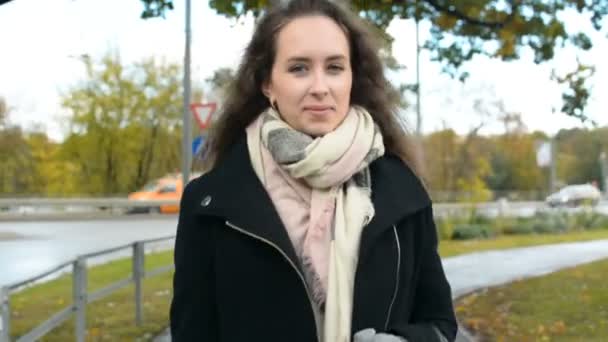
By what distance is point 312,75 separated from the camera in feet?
5.62

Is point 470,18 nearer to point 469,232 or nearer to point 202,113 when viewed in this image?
point 202,113

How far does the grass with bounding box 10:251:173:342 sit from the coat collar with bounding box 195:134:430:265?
233 cm

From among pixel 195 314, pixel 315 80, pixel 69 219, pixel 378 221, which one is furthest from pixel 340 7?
pixel 69 219

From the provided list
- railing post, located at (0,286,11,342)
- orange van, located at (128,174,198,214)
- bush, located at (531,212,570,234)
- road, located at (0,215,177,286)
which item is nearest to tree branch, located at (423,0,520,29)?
road, located at (0,215,177,286)

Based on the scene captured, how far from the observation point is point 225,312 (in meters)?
1.70

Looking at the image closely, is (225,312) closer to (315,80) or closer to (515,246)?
(315,80)

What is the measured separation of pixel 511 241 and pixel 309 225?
1832 cm

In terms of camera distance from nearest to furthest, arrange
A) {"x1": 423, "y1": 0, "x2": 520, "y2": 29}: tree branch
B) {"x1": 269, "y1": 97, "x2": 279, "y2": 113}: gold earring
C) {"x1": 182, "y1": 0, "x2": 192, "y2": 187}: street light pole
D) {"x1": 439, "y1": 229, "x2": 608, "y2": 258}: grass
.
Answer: {"x1": 269, "y1": 97, "x2": 279, "y2": 113}: gold earring → {"x1": 423, "y1": 0, "x2": 520, "y2": 29}: tree branch → {"x1": 182, "y1": 0, "x2": 192, "y2": 187}: street light pole → {"x1": 439, "y1": 229, "x2": 608, "y2": 258}: grass

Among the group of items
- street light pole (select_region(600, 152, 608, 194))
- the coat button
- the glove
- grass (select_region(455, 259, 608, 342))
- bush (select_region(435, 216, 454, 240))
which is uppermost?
the coat button

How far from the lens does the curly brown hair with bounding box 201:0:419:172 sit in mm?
1849

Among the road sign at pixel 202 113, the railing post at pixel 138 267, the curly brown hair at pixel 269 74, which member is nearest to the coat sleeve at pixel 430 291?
the curly brown hair at pixel 269 74

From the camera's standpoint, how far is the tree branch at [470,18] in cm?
758

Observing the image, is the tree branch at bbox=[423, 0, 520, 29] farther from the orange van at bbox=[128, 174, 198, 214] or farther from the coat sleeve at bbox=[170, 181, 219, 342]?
the orange van at bbox=[128, 174, 198, 214]

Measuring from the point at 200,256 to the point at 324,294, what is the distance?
0.96 feet
